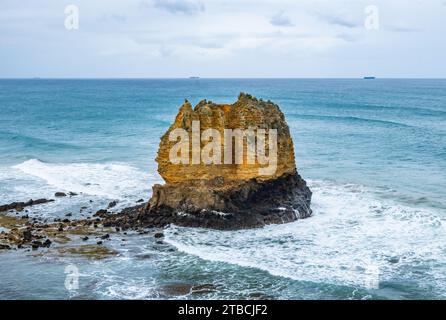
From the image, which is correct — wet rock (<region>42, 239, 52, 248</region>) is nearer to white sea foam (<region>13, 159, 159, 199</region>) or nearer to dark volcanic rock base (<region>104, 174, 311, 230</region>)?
dark volcanic rock base (<region>104, 174, 311, 230</region>)

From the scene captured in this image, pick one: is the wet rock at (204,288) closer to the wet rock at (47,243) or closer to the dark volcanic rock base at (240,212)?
the dark volcanic rock base at (240,212)

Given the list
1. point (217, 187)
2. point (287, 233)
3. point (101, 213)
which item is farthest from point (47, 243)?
point (287, 233)

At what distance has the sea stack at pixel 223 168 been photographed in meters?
29.5

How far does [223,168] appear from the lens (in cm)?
3014

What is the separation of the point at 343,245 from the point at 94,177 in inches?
858

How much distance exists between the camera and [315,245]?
26219 millimetres

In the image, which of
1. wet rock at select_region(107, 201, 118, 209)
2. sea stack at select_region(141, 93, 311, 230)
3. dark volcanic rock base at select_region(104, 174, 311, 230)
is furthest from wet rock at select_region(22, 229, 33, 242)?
wet rock at select_region(107, 201, 118, 209)

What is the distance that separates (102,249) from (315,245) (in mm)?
9505

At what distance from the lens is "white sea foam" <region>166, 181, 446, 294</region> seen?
23.0 m

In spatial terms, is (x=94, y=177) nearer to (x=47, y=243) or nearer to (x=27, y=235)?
(x=27, y=235)

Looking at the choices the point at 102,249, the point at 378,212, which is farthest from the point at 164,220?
the point at 378,212

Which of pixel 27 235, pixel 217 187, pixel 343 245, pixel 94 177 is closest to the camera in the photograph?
pixel 343 245

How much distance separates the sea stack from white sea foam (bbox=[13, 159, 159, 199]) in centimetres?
689
